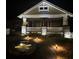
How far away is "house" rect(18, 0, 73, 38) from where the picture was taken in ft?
6.61

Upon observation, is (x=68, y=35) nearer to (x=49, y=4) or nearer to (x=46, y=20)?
(x=46, y=20)

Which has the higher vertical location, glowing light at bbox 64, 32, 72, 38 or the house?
the house

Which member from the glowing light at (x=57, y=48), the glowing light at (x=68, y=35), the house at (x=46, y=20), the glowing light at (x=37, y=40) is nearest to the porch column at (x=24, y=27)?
the house at (x=46, y=20)

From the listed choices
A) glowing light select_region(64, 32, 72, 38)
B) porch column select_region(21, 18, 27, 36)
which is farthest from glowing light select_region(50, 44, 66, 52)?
porch column select_region(21, 18, 27, 36)

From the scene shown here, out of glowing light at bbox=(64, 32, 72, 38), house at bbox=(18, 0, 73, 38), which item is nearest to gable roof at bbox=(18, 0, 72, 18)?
house at bbox=(18, 0, 73, 38)

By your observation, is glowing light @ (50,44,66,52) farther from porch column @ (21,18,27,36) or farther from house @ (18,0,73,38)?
porch column @ (21,18,27,36)

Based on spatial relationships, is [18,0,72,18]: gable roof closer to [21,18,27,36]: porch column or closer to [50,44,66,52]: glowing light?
[21,18,27,36]: porch column

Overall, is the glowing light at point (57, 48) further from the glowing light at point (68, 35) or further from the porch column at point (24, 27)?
the porch column at point (24, 27)

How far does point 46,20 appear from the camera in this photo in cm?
203

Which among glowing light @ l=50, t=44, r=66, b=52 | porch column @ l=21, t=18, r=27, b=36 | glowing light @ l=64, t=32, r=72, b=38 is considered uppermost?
porch column @ l=21, t=18, r=27, b=36

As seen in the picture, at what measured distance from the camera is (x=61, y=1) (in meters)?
2.03

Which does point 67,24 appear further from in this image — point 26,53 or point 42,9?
point 26,53
